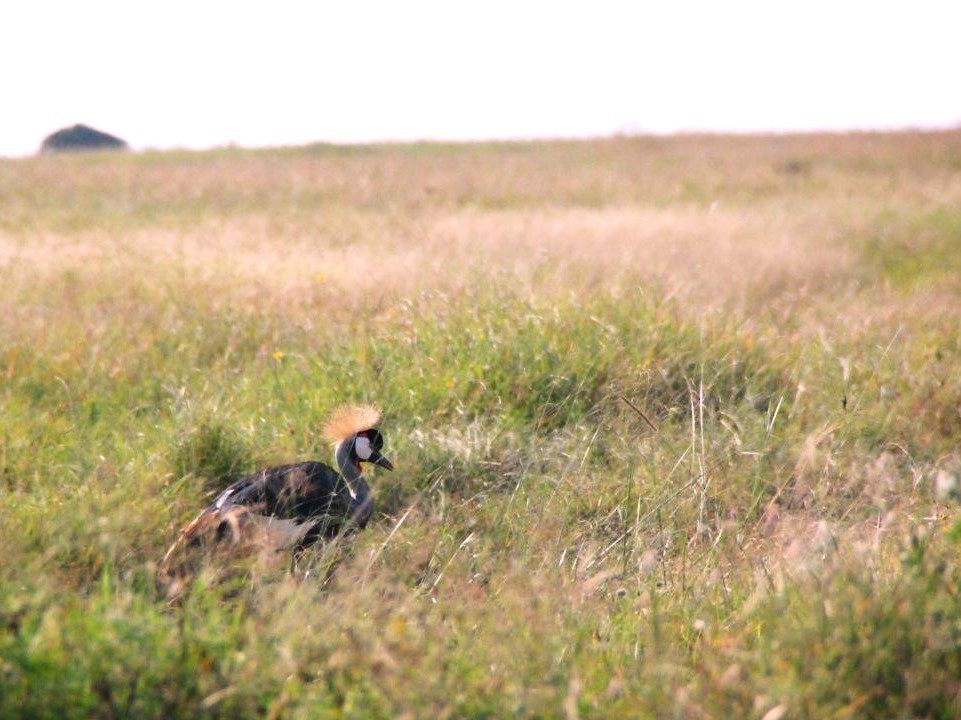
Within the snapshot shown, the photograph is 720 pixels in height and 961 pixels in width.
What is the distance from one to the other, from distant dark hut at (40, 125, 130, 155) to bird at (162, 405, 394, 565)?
33043 mm

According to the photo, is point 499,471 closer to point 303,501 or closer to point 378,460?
point 378,460

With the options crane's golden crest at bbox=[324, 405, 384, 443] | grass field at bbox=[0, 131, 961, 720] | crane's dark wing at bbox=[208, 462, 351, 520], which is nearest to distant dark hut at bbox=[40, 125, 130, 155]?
grass field at bbox=[0, 131, 961, 720]

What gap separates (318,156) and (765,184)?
1293 centimetres

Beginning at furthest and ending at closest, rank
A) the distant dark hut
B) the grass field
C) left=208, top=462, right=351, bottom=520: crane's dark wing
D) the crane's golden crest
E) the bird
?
the distant dark hut → the crane's golden crest → left=208, top=462, right=351, bottom=520: crane's dark wing → the bird → the grass field

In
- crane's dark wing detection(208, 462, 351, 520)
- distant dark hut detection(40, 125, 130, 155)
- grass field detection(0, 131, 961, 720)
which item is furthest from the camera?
distant dark hut detection(40, 125, 130, 155)

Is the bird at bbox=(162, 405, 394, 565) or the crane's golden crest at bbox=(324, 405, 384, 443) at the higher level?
the crane's golden crest at bbox=(324, 405, 384, 443)

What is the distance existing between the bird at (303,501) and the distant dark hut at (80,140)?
33.0 m

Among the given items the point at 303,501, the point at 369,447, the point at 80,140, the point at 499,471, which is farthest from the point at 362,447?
the point at 80,140

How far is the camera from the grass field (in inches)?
95.3

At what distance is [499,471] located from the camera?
4398mm

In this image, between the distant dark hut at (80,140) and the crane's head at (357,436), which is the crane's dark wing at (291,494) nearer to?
the crane's head at (357,436)

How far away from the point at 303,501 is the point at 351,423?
42 centimetres

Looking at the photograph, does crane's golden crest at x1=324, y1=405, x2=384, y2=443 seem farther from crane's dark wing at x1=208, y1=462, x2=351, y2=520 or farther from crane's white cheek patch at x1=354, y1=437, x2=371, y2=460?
crane's dark wing at x1=208, y1=462, x2=351, y2=520

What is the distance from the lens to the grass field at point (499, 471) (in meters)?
2.42
